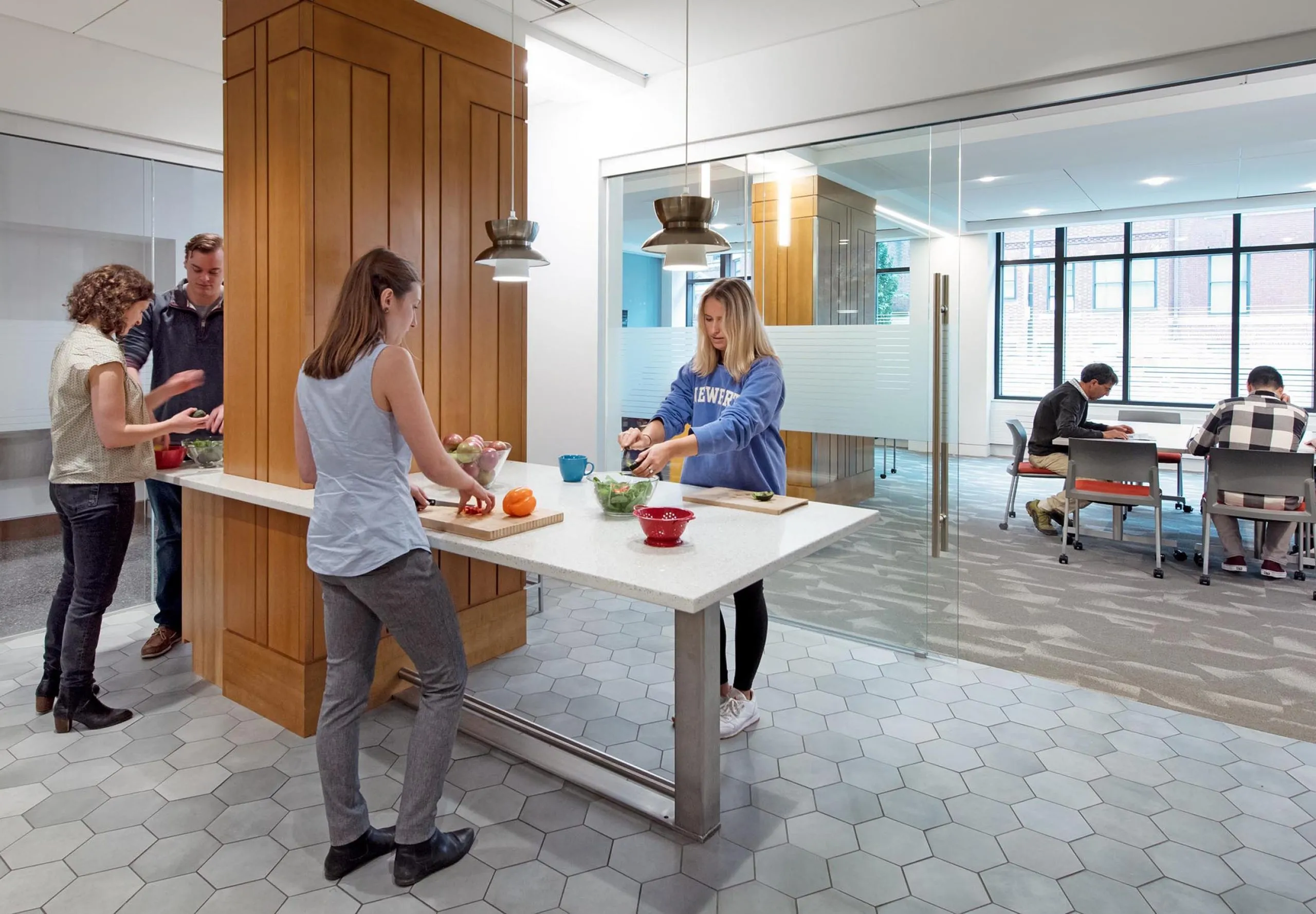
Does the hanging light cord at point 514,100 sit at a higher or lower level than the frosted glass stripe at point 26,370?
higher

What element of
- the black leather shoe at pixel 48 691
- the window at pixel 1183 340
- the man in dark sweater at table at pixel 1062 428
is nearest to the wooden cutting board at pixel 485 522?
the black leather shoe at pixel 48 691

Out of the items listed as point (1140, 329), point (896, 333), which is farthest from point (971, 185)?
point (896, 333)

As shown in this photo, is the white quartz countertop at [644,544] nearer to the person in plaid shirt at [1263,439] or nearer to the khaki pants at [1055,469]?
the person in plaid shirt at [1263,439]

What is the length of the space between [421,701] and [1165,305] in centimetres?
1060

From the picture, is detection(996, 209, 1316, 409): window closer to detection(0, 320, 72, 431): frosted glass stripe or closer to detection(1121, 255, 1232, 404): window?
detection(1121, 255, 1232, 404): window

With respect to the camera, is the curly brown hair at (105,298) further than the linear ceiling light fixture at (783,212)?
No

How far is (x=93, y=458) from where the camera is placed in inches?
111

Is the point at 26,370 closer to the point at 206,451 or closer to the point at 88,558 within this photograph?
the point at 206,451

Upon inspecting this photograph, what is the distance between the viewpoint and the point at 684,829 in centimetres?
224

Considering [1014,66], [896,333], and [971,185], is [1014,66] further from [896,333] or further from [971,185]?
[971,185]

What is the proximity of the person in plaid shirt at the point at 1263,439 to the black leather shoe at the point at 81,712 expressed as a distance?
5907 millimetres

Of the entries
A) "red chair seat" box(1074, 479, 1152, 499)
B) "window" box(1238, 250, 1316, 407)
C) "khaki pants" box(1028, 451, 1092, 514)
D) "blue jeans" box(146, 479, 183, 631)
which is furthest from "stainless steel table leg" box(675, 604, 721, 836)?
"window" box(1238, 250, 1316, 407)

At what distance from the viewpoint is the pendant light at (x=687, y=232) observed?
2541 mm

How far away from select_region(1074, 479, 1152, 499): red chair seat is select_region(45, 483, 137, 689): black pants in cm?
545
